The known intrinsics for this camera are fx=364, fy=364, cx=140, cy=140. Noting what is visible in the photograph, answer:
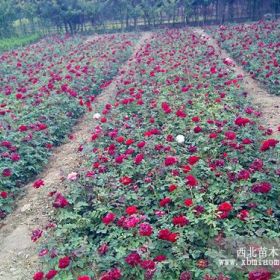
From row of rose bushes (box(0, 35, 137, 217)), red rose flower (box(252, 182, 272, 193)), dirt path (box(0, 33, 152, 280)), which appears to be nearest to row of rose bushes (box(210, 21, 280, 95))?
row of rose bushes (box(0, 35, 137, 217))

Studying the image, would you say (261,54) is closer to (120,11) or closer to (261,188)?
(261,188)

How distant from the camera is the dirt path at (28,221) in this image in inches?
159

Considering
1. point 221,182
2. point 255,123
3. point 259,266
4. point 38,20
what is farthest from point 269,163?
point 38,20

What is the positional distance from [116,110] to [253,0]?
80.4 feet

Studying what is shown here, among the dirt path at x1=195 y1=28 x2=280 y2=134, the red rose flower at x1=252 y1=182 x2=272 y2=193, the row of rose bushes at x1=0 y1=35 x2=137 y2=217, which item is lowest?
the dirt path at x1=195 y1=28 x2=280 y2=134

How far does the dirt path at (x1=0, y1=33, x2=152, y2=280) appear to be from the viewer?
405 centimetres

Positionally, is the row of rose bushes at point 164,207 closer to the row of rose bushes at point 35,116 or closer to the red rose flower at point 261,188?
the red rose flower at point 261,188

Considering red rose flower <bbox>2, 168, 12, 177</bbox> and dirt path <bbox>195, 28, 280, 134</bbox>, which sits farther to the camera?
dirt path <bbox>195, 28, 280, 134</bbox>

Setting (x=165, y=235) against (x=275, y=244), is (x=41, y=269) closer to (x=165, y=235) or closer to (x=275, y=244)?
(x=165, y=235)

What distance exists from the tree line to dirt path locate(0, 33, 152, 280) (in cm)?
2306

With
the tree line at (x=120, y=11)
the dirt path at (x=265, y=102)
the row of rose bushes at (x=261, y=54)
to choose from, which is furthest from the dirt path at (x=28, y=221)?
the tree line at (x=120, y=11)

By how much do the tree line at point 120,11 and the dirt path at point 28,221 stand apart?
23.1 meters

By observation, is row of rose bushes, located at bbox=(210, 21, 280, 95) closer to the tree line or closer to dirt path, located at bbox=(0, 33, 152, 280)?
dirt path, located at bbox=(0, 33, 152, 280)

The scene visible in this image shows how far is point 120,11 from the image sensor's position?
97.0ft
